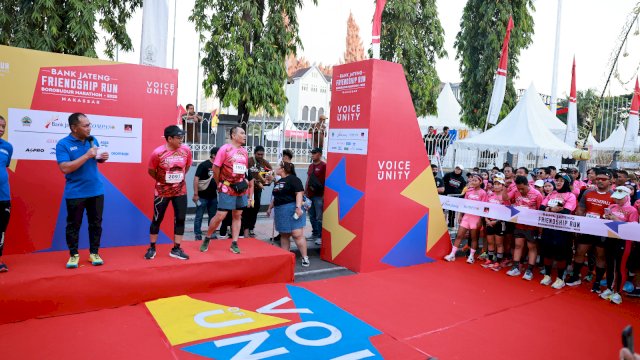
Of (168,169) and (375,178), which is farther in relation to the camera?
(375,178)

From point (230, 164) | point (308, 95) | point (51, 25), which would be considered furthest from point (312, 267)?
point (308, 95)

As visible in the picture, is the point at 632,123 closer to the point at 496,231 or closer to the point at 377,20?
the point at 496,231

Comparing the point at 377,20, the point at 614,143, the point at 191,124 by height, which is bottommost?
the point at 191,124

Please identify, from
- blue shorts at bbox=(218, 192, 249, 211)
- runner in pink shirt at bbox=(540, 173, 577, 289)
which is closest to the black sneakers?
blue shorts at bbox=(218, 192, 249, 211)

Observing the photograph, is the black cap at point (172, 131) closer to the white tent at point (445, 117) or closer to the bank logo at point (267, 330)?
the bank logo at point (267, 330)

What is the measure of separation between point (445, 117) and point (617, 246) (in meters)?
13.7

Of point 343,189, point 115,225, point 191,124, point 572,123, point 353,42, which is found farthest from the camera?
point 353,42

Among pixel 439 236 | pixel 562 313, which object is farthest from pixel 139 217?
pixel 562 313

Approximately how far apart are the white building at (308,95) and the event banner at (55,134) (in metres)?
35.5

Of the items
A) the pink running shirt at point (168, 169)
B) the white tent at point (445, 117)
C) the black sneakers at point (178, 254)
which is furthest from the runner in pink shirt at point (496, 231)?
the white tent at point (445, 117)

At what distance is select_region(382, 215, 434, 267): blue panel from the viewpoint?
7264 millimetres

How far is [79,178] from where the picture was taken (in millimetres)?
4867

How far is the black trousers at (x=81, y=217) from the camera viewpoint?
16.0 ft

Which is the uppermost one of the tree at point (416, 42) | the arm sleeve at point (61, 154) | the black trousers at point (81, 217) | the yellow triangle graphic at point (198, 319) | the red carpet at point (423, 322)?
the tree at point (416, 42)
